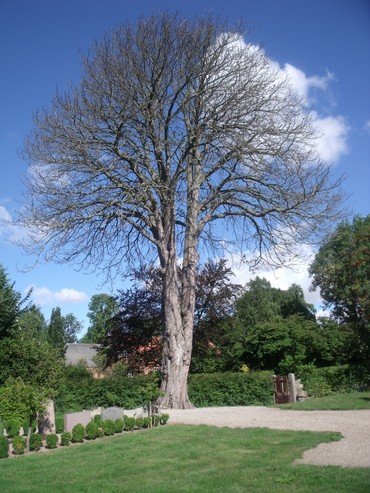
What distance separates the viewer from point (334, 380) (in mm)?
21438

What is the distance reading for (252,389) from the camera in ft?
61.3

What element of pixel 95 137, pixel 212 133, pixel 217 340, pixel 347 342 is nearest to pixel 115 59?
pixel 95 137

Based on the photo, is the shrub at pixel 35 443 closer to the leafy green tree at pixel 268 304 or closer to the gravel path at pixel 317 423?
the gravel path at pixel 317 423

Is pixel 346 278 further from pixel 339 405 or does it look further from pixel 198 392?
pixel 339 405

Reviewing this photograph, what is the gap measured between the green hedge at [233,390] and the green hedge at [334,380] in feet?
9.11

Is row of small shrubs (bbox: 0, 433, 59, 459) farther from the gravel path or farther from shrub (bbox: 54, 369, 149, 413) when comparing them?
shrub (bbox: 54, 369, 149, 413)

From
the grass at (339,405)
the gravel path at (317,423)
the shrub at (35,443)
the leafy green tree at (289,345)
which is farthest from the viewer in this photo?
the leafy green tree at (289,345)

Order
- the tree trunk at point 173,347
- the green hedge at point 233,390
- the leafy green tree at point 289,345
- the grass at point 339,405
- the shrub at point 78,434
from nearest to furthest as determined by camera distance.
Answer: the shrub at point 78,434 < the grass at point 339,405 < the tree trunk at point 173,347 < the green hedge at point 233,390 < the leafy green tree at point 289,345

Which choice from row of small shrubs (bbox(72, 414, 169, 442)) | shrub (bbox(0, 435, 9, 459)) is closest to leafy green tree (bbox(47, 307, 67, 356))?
row of small shrubs (bbox(72, 414, 169, 442))

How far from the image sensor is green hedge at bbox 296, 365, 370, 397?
808 inches

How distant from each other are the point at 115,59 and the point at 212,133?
382 centimetres

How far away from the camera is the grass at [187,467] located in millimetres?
5781

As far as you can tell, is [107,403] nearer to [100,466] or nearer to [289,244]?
[289,244]

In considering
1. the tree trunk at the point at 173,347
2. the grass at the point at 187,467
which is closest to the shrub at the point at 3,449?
the grass at the point at 187,467
